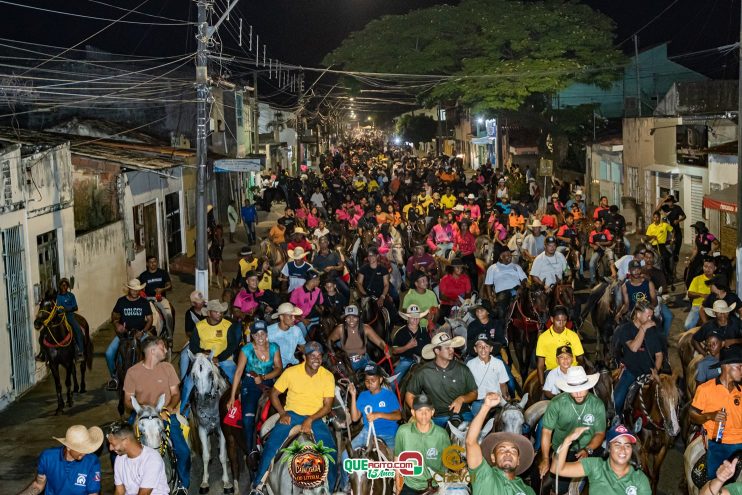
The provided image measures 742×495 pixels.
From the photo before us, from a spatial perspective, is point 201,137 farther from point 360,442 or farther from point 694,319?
point 360,442

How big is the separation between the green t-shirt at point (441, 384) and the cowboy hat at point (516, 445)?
2.87 meters

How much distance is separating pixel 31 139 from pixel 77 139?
8432 millimetres

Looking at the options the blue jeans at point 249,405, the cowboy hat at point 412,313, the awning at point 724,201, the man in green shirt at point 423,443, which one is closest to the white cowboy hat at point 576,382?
the man in green shirt at point 423,443

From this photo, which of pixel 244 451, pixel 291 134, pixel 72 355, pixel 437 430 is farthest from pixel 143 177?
pixel 291 134

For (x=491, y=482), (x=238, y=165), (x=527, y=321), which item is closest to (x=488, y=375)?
(x=491, y=482)

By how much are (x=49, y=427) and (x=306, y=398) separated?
17.5 feet

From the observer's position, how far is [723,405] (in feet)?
30.3

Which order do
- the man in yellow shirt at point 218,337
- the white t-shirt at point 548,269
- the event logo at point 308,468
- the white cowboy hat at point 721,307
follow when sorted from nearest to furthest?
1. the event logo at point 308,468
2. the man in yellow shirt at point 218,337
3. the white cowboy hat at point 721,307
4. the white t-shirt at point 548,269

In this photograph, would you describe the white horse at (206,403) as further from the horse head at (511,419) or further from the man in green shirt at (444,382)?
the horse head at (511,419)

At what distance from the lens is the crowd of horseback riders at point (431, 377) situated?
28.4ft

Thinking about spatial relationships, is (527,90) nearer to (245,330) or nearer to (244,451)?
(245,330)

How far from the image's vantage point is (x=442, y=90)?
47.8m

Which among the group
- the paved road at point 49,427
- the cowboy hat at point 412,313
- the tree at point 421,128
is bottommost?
the paved road at point 49,427

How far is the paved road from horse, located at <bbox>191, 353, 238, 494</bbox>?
186 millimetres
